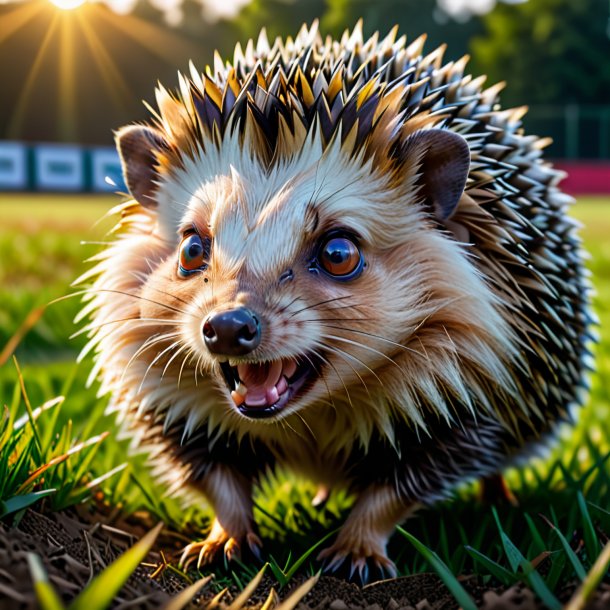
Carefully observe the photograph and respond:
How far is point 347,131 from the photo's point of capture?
284 centimetres

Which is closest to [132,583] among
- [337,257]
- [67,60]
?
[337,257]

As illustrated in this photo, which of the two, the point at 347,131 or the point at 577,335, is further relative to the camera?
the point at 577,335

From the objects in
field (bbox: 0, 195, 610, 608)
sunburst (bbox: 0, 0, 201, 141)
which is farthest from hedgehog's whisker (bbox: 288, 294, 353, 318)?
sunburst (bbox: 0, 0, 201, 141)

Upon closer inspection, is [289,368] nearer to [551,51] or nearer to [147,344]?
[147,344]

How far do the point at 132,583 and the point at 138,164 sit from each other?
160cm

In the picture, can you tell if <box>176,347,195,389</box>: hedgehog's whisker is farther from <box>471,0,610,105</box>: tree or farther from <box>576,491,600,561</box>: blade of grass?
<box>471,0,610,105</box>: tree

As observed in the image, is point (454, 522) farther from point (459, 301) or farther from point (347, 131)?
point (347, 131)

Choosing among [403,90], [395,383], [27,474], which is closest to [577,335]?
[395,383]

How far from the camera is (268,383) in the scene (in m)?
2.68

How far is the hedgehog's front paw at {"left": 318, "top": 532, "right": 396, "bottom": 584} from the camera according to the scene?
297cm

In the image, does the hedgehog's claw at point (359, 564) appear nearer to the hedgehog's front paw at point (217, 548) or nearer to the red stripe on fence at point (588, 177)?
the hedgehog's front paw at point (217, 548)

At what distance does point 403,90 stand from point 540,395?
4.13 ft

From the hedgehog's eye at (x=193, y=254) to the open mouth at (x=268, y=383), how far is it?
382mm

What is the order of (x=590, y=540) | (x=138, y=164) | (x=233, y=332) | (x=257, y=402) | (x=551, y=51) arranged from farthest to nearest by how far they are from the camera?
1. (x=551, y=51)
2. (x=138, y=164)
3. (x=257, y=402)
4. (x=590, y=540)
5. (x=233, y=332)
